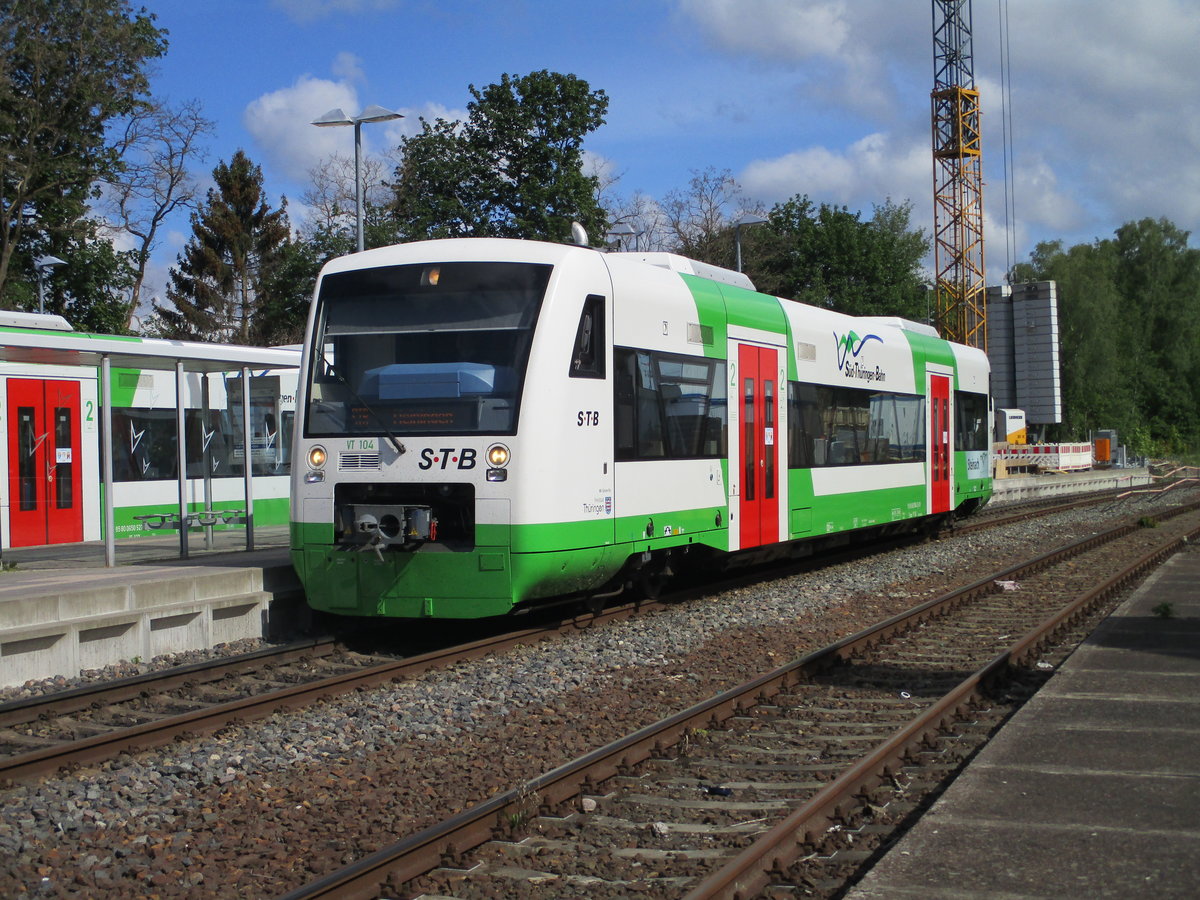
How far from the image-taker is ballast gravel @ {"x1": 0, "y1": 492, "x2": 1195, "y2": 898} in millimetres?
5059

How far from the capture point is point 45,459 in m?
15.7

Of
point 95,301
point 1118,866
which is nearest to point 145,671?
point 1118,866

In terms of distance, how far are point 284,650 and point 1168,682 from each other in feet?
21.4

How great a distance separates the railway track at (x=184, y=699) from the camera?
22.5 feet

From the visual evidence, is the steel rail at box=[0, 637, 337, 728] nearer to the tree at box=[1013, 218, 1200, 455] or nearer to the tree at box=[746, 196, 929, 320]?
the tree at box=[746, 196, 929, 320]

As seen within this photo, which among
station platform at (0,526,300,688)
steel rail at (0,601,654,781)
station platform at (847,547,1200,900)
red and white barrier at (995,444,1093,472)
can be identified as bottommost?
station platform at (847,547,1200,900)

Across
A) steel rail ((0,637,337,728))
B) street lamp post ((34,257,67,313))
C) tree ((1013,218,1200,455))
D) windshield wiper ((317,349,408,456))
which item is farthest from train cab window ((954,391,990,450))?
tree ((1013,218,1200,455))

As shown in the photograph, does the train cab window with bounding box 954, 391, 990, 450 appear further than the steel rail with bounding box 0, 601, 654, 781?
Yes

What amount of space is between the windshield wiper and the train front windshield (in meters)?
0.01

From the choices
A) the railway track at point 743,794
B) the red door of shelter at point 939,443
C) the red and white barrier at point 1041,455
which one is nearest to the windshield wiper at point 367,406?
the railway track at point 743,794

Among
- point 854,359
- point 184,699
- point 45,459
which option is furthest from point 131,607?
point 854,359

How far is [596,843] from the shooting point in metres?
5.32

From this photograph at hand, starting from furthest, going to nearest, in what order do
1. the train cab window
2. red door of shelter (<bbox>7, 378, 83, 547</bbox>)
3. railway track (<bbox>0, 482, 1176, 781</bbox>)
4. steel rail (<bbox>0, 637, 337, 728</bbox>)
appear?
the train cab window
red door of shelter (<bbox>7, 378, 83, 547</bbox>)
steel rail (<bbox>0, 637, 337, 728</bbox>)
railway track (<bbox>0, 482, 1176, 781</bbox>)

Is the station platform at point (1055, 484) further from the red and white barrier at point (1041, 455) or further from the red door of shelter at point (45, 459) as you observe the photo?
the red door of shelter at point (45, 459)
